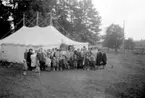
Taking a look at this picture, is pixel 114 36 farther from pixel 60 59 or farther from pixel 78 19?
pixel 60 59

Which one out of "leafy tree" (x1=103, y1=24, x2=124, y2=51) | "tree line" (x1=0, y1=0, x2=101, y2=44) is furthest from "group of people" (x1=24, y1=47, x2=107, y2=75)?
"leafy tree" (x1=103, y1=24, x2=124, y2=51)

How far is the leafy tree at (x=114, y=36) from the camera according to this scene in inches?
1404

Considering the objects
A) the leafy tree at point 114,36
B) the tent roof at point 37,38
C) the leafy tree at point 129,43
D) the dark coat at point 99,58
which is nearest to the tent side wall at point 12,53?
the tent roof at point 37,38

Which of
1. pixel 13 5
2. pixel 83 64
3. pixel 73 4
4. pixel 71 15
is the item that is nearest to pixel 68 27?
pixel 71 15

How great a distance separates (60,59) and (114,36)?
2658cm

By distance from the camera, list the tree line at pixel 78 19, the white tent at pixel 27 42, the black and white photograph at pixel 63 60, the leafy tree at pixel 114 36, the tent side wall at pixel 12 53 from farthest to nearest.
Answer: the leafy tree at pixel 114 36 < the tree line at pixel 78 19 < the tent side wall at pixel 12 53 < the white tent at pixel 27 42 < the black and white photograph at pixel 63 60

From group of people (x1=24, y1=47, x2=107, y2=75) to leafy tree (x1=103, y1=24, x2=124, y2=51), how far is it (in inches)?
950

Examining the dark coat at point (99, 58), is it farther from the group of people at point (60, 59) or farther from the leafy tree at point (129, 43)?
the leafy tree at point (129, 43)

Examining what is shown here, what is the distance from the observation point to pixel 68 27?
35312mm

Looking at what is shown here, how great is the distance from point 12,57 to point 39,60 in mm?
5215

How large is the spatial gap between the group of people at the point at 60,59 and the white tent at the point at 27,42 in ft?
8.38

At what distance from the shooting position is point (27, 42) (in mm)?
14258

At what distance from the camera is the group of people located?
36.0 feet

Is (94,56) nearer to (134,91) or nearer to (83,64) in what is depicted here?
(83,64)
